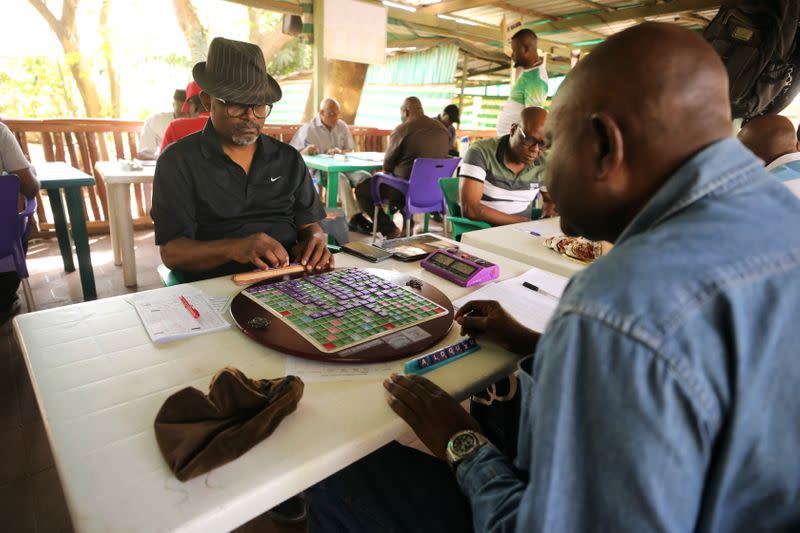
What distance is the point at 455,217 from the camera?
314 centimetres

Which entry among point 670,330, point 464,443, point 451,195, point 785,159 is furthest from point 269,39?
point 670,330

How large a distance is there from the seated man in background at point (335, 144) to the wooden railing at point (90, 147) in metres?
1.97

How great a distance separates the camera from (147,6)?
33.1 feet

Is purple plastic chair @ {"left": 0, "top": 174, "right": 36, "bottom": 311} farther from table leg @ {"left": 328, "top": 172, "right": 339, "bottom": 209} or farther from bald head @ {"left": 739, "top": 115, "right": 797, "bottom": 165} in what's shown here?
bald head @ {"left": 739, "top": 115, "right": 797, "bottom": 165}

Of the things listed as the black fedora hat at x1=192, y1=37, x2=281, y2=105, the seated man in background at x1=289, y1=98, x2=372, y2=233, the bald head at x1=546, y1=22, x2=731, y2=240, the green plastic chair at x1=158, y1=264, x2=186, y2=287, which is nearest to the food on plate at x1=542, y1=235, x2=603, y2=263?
the bald head at x1=546, y1=22, x2=731, y2=240

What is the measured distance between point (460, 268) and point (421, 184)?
3.18 m

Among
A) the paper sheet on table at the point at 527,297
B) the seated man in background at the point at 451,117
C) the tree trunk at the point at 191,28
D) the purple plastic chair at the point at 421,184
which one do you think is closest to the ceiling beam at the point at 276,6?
the seated man in background at the point at 451,117

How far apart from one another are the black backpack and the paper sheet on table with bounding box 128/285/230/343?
3.23m

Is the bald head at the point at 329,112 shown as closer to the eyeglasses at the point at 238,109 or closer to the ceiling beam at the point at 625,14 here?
the eyeglasses at the point at 238,109

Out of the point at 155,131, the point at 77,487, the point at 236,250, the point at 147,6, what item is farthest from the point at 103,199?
the point at 147,6

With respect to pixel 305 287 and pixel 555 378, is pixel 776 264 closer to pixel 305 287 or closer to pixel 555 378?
pixel 555 378

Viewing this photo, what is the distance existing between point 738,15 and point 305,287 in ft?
10.7

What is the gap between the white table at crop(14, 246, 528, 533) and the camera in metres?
0.65

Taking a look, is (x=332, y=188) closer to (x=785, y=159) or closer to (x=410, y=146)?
(x=410, y=146)
